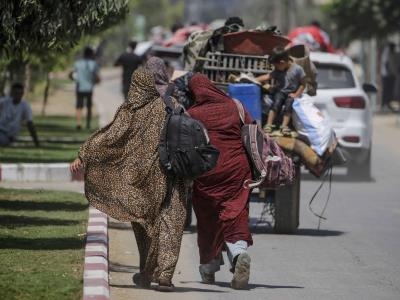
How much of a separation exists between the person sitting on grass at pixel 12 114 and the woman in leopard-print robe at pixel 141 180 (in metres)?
10.2

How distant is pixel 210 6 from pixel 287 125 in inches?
5658

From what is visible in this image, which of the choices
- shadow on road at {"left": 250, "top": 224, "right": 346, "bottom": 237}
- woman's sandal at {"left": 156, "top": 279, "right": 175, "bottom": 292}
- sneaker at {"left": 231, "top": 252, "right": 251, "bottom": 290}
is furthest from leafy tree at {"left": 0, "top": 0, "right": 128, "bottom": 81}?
sneaker at {"left": 231, "top": 252, "right": 251, "bottom": 290}

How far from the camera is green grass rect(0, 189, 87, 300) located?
8844 millimetres

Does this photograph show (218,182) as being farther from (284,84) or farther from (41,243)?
(284,84)

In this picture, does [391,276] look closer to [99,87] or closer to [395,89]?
[395,89]

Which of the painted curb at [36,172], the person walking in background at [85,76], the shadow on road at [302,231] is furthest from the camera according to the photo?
the person walking in background at [85,76]

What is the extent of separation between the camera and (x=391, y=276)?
10523 millimetres

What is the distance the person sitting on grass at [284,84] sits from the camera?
13461mm

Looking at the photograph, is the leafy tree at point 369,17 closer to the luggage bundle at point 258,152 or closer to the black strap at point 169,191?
the luggage bundle at point 258,152

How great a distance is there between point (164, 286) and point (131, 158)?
Answer: 0.99 meters

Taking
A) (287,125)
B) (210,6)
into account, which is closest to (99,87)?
(287,125)

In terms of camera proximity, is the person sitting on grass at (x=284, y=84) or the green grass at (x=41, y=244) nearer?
the green grass at (x=41, y=244)

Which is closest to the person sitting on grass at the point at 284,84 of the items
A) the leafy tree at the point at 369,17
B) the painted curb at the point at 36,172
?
the painted curb at the point at 36,172

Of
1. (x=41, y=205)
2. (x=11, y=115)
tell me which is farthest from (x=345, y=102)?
(x=41, y=205)
